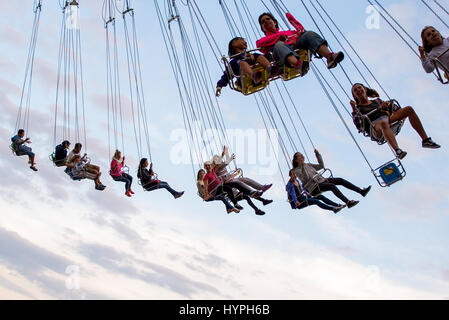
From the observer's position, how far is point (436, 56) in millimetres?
8461

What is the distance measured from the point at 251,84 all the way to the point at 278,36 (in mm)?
1250

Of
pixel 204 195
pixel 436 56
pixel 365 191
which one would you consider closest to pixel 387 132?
pixel 436 56

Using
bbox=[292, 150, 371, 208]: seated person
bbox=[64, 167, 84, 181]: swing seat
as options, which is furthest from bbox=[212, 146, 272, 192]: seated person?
bbox=[64, 167, 84, 181]: swing seat

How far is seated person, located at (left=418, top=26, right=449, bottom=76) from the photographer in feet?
27.6

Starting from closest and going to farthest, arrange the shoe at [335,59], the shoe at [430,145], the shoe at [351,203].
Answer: the shoe at [335,59] → the shoe at [430,145] → the shoe at [351,203]

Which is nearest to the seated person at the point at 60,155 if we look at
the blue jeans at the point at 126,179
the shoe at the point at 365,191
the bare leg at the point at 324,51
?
the blue jeans at the point at 126,179

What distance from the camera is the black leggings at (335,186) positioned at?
11295 millimetres

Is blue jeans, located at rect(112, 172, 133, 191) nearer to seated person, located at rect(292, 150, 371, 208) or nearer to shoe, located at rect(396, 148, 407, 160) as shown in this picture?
seated person, located at rect(292, 150, 371, 208)

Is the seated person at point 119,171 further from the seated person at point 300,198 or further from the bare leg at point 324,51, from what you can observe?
the bare leg at point 324,51

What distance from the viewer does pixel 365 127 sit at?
32.3 ft

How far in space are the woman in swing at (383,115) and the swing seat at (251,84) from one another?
189cm

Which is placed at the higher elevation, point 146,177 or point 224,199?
point 146,177

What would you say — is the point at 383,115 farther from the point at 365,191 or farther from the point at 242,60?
the point at 242,60

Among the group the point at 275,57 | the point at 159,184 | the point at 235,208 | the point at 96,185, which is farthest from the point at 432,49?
the point at 96,185
